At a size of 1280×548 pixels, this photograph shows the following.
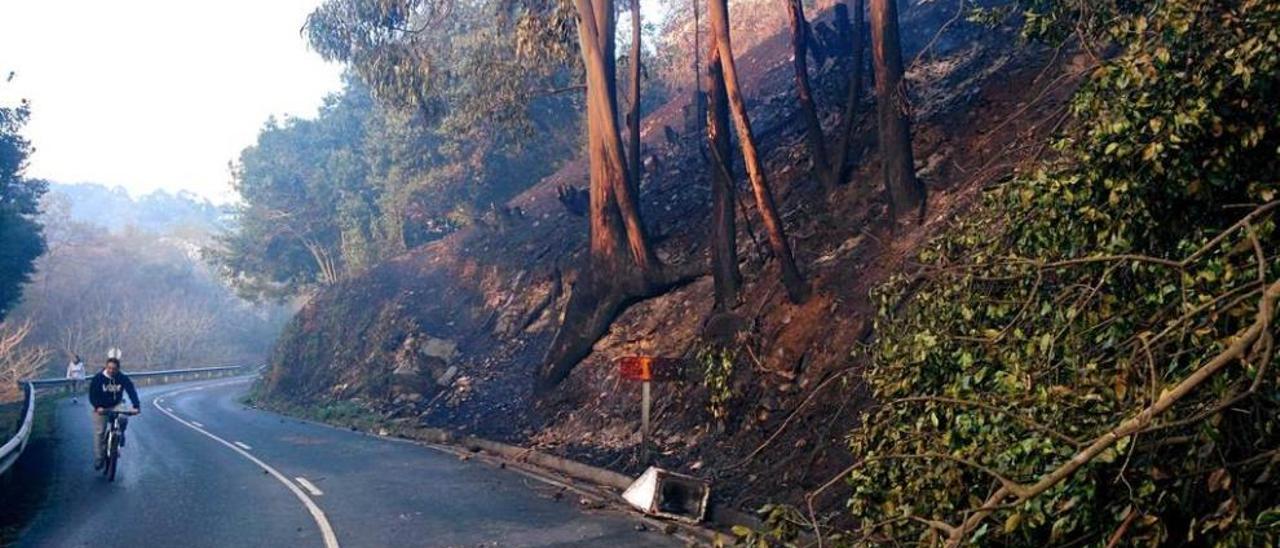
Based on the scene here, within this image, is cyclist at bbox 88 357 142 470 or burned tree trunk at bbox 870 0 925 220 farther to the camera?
burned tree trunk at bbox 870 0 925 220

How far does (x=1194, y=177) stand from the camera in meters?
6.18

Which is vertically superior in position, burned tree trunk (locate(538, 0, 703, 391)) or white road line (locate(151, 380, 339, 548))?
burned tree trunk (locate(538, 0, 703, 391))

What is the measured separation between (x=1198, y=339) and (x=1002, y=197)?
2556 millimetres

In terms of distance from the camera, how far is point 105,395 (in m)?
14.4

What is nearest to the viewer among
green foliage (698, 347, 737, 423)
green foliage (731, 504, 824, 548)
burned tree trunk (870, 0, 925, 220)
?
green foliage (731, 504, 824, 548)

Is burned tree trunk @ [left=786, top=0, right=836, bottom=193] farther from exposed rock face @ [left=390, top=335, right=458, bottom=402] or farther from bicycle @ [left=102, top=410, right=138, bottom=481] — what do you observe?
exposed rock face @ [left=390, top=335, right=458, bottom=402]

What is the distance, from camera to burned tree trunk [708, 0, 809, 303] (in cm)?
1455

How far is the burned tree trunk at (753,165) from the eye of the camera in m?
14.6

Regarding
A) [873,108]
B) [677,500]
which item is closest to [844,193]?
[873,108]

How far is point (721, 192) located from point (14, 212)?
27.6 m

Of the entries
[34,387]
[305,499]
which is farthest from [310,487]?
[34,387]

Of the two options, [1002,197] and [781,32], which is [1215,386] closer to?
[1002,197]

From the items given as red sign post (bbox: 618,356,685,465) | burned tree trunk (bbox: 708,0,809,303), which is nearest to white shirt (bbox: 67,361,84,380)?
red sign post (bbox: 618,356,685,465)

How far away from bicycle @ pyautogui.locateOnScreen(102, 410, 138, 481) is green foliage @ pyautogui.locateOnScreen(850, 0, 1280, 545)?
11567 millimetres
